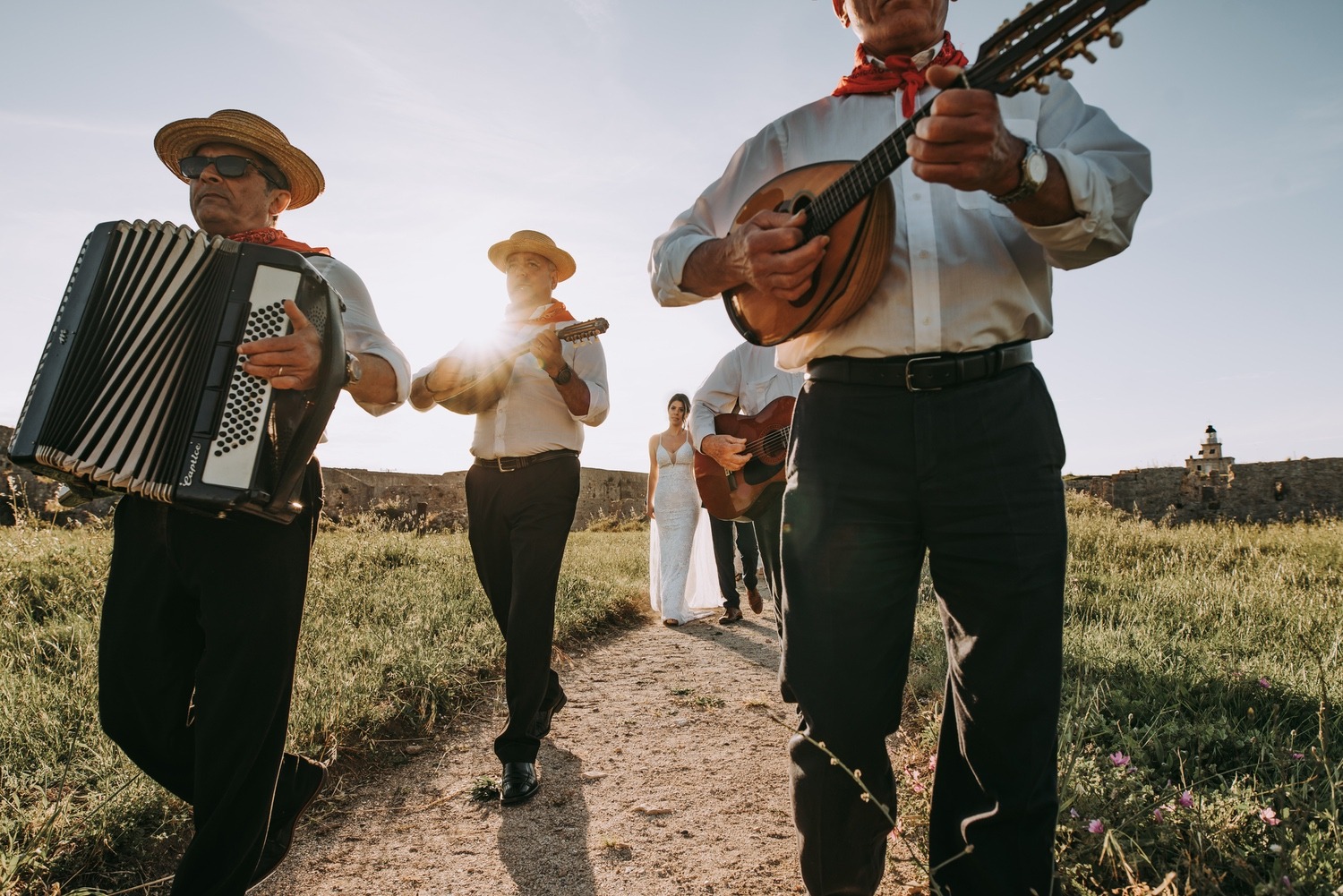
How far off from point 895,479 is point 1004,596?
12.5 inches

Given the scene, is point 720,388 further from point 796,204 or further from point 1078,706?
point 796,204

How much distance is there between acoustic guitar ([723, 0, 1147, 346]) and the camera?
1.32m

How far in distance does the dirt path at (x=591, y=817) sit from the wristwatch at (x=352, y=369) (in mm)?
1579

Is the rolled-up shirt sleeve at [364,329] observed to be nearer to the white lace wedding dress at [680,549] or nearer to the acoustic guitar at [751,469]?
the acoustic guitar at [751,469]

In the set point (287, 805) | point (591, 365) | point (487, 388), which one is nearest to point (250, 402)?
point (287, 805)

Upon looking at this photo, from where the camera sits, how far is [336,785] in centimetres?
310

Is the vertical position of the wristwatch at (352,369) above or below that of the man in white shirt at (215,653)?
above

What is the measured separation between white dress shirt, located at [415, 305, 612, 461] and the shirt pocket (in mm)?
2399

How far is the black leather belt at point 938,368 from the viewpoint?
1601mm

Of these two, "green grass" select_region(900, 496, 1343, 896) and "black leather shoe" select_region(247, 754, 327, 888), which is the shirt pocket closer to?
"green grass" select_region(900, 496, 1343, 896)

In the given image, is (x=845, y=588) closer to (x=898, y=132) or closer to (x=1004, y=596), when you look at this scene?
(x=1004, y=596)

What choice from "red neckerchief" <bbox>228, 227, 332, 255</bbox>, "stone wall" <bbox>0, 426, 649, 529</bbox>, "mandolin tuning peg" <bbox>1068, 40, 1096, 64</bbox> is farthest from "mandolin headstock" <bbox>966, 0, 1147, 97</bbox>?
"stone wall" <bbox>0, 426, 649, 529</bbox>

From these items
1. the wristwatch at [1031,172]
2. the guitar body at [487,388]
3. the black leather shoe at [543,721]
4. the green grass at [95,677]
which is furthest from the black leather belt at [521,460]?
the wristwatch at [1031,172]

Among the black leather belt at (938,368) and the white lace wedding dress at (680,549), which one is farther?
the white lace wedding dress at (680,549)
